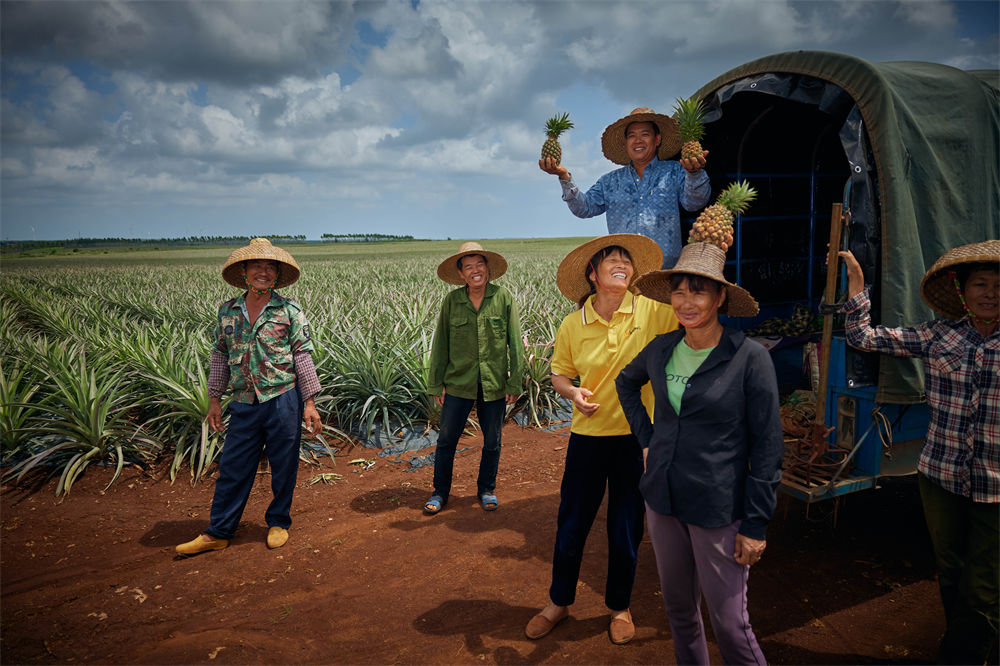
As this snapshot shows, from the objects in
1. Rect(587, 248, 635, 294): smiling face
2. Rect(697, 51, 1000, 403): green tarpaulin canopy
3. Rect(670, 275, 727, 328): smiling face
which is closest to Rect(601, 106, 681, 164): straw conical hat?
Rect(697, 51, 1000, 403): green tarpaulin canopy

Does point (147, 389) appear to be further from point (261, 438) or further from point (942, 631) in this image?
point (942, 631)

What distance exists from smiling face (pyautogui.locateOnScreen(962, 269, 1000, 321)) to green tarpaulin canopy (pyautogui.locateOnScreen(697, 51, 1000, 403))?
61 cm

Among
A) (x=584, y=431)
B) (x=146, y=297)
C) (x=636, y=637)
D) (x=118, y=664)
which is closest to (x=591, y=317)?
(x=584, y=431)

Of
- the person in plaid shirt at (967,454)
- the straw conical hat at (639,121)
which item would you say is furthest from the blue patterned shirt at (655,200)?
the person in plaid shirt at (967,454)

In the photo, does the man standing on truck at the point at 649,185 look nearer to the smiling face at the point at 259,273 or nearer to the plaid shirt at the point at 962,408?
the plaid shirt at the point at 962,408

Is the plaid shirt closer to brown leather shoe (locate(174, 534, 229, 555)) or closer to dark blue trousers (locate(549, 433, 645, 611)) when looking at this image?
dark blue trousers (locate(549, 433, 645, 611))

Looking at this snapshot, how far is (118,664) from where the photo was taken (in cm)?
277

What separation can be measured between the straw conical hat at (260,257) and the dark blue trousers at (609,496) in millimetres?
2191

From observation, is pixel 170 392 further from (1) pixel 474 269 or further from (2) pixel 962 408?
(2) pixel 962 408

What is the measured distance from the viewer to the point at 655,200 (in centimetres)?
409

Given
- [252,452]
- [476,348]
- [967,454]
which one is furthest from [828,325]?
[252,452]

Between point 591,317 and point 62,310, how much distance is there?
1144 centimetres

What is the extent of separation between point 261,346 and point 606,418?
93.6 inches

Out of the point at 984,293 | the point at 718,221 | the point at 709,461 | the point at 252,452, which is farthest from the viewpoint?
the point at 252,452
